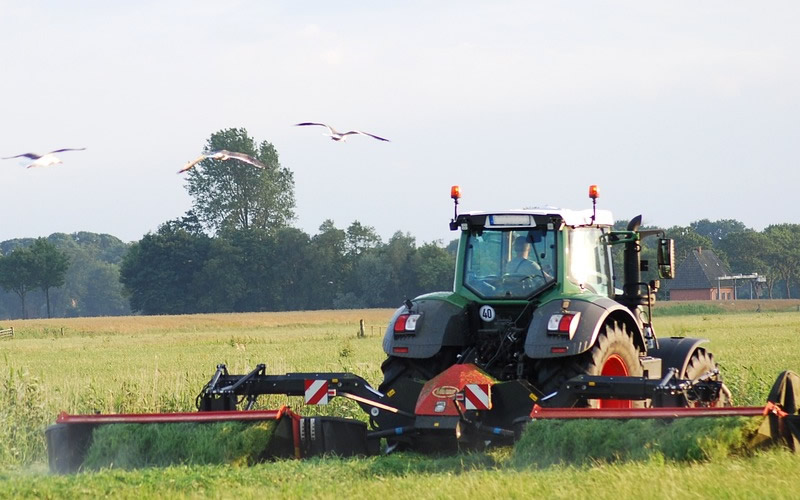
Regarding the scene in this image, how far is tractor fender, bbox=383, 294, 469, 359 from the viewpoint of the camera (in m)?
10.3

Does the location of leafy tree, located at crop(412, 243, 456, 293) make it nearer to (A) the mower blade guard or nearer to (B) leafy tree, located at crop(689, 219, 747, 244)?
(A) the mower blade guard

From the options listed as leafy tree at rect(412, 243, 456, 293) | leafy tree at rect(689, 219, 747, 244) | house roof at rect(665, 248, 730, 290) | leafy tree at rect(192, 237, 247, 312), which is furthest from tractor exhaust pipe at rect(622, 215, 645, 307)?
leafy tree at rect(689, 219, 747, 244)

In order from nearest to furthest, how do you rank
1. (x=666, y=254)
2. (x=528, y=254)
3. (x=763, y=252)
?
(x=528, y=254) → (x=666, y=254) → (x=763, y=252)

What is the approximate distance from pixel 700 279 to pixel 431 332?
88.1 m

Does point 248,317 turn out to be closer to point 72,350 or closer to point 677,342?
point 72,350

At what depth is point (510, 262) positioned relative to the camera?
1075 centimetres

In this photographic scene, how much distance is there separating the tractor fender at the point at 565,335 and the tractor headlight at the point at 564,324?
1.1 inches

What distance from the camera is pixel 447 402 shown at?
371 inches

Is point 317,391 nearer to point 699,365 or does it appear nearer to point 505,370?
point 505,370

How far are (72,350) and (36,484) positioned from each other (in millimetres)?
30112

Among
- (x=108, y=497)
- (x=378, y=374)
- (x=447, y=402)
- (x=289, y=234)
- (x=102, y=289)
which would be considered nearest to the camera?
(x=108, y=497)

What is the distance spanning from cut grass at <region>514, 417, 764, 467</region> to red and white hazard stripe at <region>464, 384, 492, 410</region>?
0.64 metres

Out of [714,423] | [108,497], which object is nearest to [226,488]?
[108,497]

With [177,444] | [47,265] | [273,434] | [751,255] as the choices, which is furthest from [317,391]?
[751,255]
